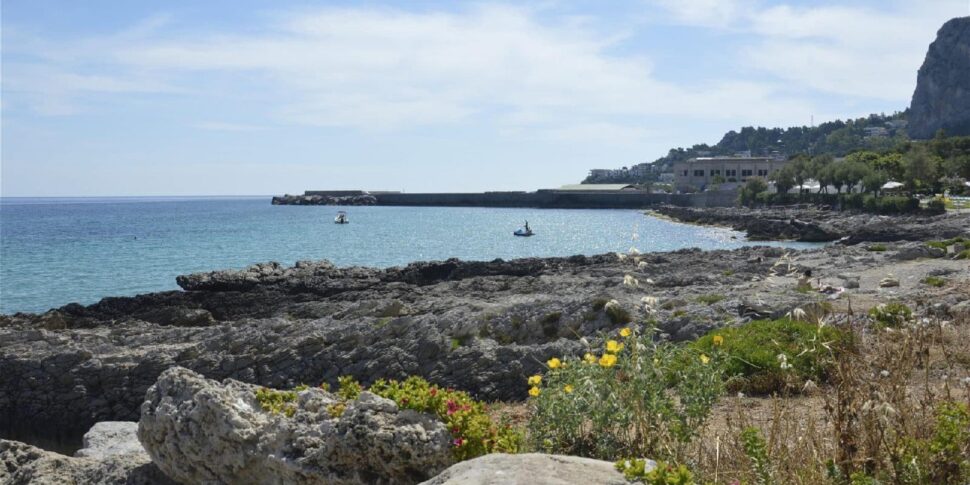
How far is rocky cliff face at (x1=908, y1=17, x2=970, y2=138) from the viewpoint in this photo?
172000 millimetres

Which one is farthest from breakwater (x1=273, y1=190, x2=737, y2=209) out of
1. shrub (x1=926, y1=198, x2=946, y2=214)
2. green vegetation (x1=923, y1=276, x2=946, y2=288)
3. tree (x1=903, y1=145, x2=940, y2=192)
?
green vegetation (x1=923, y1=276, x2=946, y2=288)

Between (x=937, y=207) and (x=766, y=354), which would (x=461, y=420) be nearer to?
(x=766, y=354)

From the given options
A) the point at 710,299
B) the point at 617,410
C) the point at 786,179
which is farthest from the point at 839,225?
the point at 617,410

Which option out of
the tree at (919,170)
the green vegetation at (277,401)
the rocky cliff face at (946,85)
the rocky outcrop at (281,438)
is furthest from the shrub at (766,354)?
the rocky cliff face at (946,85)

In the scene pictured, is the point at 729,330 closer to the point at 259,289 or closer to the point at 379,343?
the point at 379,343

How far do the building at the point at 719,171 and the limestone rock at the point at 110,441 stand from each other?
448ft

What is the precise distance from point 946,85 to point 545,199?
93.1 meters

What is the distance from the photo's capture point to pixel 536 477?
4.36m

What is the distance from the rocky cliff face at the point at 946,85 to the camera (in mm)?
172000

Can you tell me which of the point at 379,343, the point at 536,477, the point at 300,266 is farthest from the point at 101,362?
the point at 300,266

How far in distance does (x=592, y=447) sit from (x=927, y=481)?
210cm

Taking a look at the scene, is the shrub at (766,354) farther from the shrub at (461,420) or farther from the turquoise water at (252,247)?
the turquoise water at (252,247)

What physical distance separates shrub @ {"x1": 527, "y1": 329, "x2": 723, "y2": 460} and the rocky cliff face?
185 metres

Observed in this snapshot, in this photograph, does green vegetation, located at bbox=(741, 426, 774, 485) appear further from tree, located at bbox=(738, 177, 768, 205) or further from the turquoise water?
tree, located at bbox=(738, 177, 768, 205)
